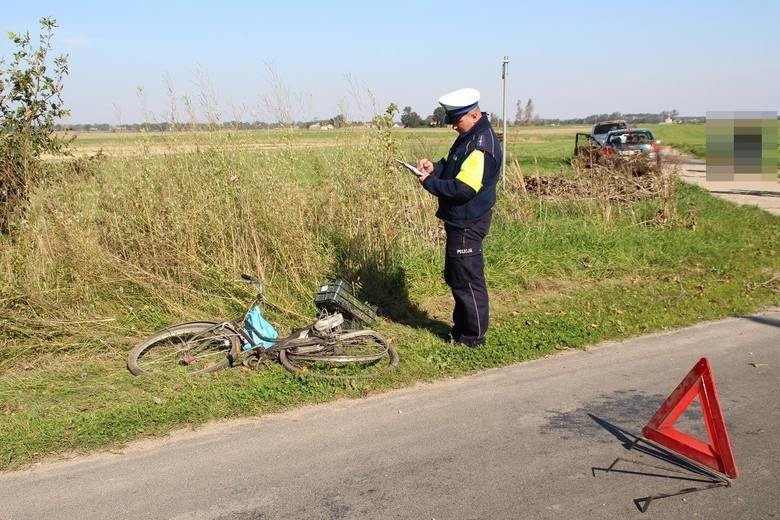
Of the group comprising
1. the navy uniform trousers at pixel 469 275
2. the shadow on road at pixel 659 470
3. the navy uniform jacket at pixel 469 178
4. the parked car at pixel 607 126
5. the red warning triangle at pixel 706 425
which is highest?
the parked car at pixel 607 126

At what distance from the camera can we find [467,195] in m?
5.68

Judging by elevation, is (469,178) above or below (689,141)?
below

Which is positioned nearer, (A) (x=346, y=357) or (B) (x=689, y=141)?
(A) (x=346, y=357)

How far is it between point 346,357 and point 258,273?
223 centimetres

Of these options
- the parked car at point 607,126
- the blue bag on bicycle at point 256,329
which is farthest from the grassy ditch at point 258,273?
the parked car at point 607,126

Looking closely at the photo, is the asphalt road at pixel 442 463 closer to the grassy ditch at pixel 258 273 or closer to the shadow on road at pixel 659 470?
the shadow on road at pixel 659 470

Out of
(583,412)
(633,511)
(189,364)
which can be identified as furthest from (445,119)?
(633,511)

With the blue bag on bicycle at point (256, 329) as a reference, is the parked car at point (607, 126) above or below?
above

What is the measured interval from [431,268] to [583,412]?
3.84 m

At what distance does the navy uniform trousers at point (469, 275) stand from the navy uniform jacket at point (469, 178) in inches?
4.2

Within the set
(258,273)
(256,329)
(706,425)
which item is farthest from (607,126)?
(706,425)

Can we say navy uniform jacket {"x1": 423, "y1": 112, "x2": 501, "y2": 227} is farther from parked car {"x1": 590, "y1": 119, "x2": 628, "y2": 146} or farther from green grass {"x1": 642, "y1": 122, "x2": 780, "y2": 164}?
parked car {"x1": 590, "y1": 119, "x2": 628, "y2": 146}

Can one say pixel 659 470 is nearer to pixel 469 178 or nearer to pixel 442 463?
pixel 442 463

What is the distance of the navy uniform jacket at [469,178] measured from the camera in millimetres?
5676
